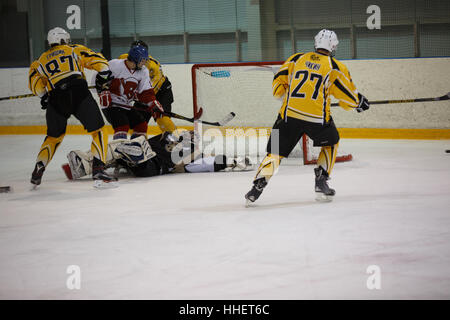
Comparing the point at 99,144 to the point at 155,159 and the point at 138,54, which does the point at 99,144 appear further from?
the point at 138,54

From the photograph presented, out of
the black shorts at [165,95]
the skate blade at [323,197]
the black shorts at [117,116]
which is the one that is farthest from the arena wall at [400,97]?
the skate blade at [323,197]

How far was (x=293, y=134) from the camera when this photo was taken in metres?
4.32

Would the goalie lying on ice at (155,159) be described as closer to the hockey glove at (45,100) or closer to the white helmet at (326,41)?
the hockey glove at (45,100)

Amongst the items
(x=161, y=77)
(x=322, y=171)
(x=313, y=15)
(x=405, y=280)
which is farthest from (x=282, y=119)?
(x=313, y=15)

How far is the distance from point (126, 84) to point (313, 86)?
6.59 ft

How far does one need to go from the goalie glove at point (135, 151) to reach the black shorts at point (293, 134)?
4.79ft

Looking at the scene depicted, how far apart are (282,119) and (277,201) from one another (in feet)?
1.77

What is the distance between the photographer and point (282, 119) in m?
4.36

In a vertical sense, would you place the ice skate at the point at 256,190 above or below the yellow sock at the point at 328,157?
below

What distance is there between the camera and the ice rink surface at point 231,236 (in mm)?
2850

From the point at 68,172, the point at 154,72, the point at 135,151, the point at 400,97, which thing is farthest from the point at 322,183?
the point at 400,97

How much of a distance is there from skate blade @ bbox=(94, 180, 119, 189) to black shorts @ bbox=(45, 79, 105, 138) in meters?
0.37

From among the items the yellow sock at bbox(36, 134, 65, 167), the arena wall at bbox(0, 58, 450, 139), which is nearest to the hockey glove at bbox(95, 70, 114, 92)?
the yellow sock at bbox(36, 134, 65, 167)
